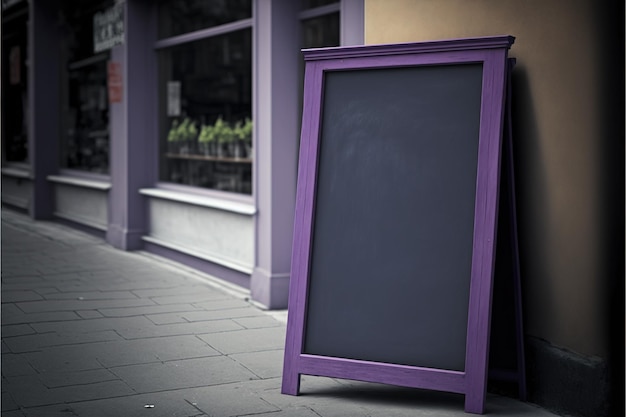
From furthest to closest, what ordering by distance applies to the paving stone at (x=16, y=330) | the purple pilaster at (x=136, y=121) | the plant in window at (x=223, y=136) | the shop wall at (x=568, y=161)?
1. the purple pilaster at (x=136, y=121)
2. the plant in window at (x=223, y=136)
3. the paving stone at (x=16, y=330)
4. the shop wall at (x=568, y=161)

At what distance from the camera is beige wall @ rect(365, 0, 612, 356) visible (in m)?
4.40

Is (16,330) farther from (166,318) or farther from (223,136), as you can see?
(223,136)

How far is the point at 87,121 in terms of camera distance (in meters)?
12.9

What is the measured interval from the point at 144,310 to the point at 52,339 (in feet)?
3.53

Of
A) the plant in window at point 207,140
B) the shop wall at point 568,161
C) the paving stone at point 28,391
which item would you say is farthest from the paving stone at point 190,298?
the shop wall at point 568,161

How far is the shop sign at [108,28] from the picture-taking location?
10.9 meters

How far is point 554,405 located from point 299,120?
3610 mm

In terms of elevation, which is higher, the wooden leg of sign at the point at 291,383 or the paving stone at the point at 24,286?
the wooden leg of sign at the point at 291,383

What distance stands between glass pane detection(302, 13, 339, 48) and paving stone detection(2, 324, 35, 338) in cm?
305

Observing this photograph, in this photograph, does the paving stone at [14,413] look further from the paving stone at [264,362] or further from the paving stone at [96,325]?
the paving stone at [96,325]

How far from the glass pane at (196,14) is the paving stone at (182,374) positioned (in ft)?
13.1

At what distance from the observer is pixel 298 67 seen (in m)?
7.50

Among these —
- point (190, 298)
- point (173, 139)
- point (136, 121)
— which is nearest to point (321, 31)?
point (190, 298)

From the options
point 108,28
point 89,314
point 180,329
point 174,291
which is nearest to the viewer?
point 180,329
